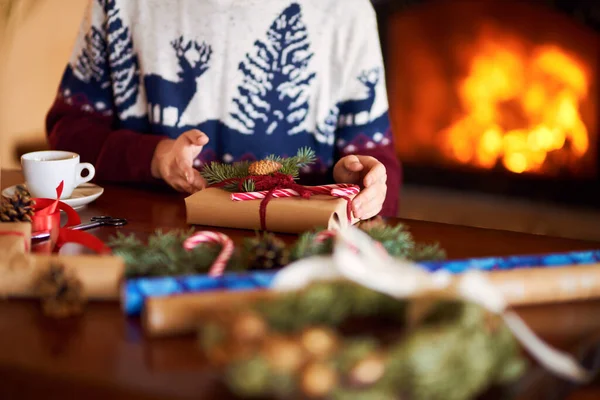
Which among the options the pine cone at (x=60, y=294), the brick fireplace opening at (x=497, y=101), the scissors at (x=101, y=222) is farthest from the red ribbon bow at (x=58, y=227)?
the brick fireplace opening at (x=497, y=101)

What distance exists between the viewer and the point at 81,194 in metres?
1.09

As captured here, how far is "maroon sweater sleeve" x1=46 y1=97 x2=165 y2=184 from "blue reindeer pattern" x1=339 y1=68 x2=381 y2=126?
15.3 inches

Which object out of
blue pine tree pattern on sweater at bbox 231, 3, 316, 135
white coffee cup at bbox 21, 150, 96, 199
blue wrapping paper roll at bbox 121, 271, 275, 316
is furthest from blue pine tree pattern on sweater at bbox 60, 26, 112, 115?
blue wrapping paper roll at bbox 121, 271, 275, 316

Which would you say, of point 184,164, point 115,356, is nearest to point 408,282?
point 115,356

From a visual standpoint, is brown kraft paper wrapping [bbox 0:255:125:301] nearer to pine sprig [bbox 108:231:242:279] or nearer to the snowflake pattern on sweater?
pine sprig [bbox 108:231:242:279]

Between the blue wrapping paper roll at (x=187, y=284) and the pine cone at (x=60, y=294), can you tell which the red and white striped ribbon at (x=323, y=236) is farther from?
the pine cone at (x=60, y=294)

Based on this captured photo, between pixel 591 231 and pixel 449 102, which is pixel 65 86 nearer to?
pixel 449 102

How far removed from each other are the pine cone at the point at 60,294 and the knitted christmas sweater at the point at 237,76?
2.57 ft

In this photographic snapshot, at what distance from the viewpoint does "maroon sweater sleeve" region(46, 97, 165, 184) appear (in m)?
1.30

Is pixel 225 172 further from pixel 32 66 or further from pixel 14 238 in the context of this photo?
pixel 32 66

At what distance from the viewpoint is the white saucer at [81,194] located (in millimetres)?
1024

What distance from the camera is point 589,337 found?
0.59 metres

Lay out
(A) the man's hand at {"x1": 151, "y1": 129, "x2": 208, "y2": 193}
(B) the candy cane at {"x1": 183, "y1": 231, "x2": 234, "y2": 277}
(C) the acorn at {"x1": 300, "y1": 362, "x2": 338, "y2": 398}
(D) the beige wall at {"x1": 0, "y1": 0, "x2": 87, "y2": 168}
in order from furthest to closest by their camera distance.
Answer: (D) the beige wall at {"x1": 0, "y1": 0, "x2": 87, "y2": 168} < (A) the man's hand at {"x1": 151, "y1": 129, "x2": 208, "y2": 193} < (B) the candy cane at {"x1": 183, "y1": 231, "x2": 234, "y2": 277} < (C) the acorn at {"x1": 300, "y1": 362, "x2": 338, "y2": 398}

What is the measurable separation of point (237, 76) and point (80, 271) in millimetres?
839
